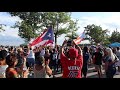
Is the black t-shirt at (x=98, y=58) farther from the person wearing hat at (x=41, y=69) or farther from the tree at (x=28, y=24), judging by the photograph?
the tree at (x=28, y=24)

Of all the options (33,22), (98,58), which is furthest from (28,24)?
(98,58)

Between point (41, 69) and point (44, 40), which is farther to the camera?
point (44, 40)

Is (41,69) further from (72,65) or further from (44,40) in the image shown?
(44,40)

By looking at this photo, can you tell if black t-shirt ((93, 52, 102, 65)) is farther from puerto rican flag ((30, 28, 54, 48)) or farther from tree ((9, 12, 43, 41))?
tree ((9, 12, 43, 41))

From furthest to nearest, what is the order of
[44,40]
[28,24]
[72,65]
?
[28,24] < [44,40] < [72,65]

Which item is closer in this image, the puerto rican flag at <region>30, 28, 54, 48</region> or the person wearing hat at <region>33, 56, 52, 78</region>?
the person wearing hat at <region>33, 56, 52, 78</region>

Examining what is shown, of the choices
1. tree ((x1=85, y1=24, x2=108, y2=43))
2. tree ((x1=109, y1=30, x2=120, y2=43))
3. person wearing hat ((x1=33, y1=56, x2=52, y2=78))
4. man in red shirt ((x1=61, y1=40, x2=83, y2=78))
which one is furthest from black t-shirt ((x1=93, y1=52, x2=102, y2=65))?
tree ((x1=109, y1=30, x2=120, y2=43))

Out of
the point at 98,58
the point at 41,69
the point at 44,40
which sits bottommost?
the point at 41,69

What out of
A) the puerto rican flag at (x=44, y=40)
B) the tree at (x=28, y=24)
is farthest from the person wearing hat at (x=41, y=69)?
the tree at (x=28, y=24)
